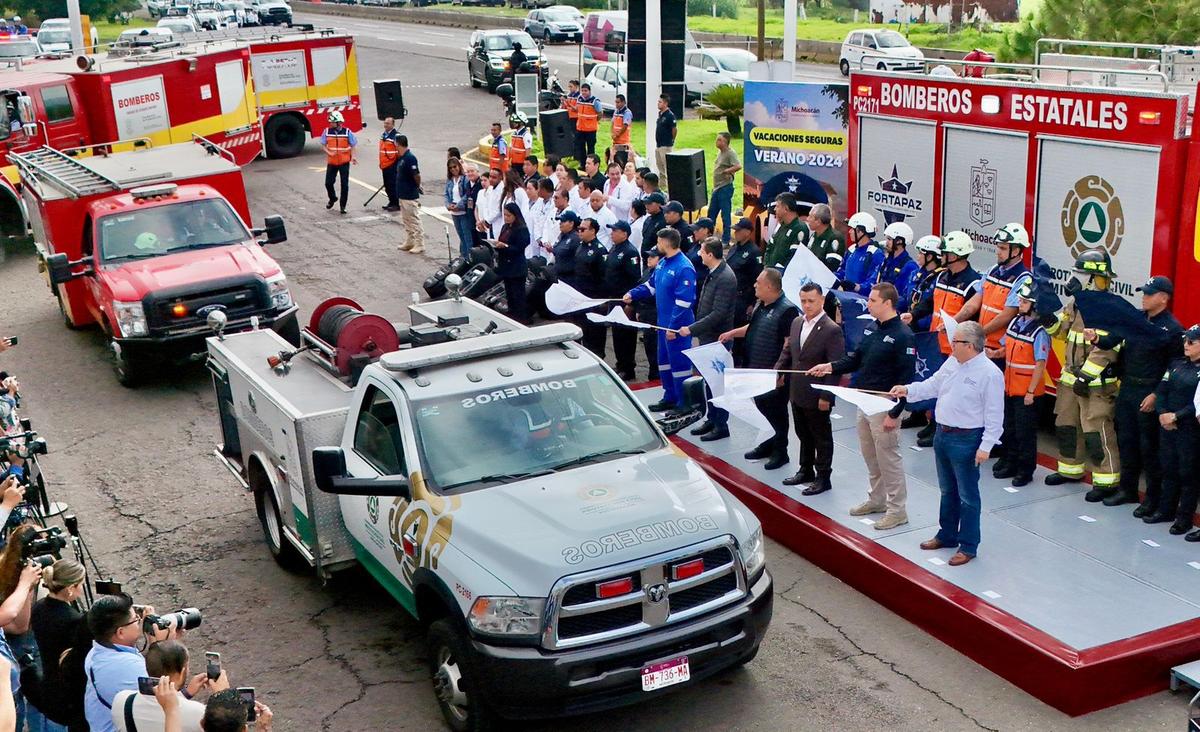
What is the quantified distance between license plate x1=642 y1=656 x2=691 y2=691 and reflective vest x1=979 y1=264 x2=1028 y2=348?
4616 millimetres

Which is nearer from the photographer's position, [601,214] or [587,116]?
[601,214]

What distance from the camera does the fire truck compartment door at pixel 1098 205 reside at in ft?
32.3

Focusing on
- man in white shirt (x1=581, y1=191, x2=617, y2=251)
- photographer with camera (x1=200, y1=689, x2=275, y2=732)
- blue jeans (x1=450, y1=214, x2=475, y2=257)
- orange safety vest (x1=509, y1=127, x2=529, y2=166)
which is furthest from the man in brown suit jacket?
orange safety vest (x1=509, y1=127, x2=529, y2=166)

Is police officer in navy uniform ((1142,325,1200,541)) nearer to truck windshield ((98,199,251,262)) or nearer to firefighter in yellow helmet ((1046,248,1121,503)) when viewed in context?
firefighter in yellow helmet ((1046,248,1121,503))

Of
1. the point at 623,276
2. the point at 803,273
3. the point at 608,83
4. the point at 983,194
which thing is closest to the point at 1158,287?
the point at 983,194

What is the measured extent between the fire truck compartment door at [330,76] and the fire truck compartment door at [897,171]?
18.7 metres

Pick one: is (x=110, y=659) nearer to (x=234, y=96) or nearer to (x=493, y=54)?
(x=234, y=96)

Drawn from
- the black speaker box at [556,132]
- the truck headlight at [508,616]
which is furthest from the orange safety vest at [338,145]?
the truck headlight at [508,616]

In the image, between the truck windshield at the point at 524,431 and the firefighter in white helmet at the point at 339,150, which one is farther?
the firefighter in white helmet at the point at 339,150

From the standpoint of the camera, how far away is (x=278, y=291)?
46.3 ft

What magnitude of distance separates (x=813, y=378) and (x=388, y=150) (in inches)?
567

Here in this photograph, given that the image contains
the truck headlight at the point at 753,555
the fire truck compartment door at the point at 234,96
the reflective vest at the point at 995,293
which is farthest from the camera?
the fire truck compartment door at the point at 234,96

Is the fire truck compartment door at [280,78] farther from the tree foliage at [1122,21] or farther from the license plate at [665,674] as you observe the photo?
the license plate at [665,674]

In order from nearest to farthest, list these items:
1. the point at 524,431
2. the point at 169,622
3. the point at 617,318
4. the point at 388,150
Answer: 1. the point at 169,622
2. the point at 524,431
3. the point at 617,318
4. the point at 388,150
